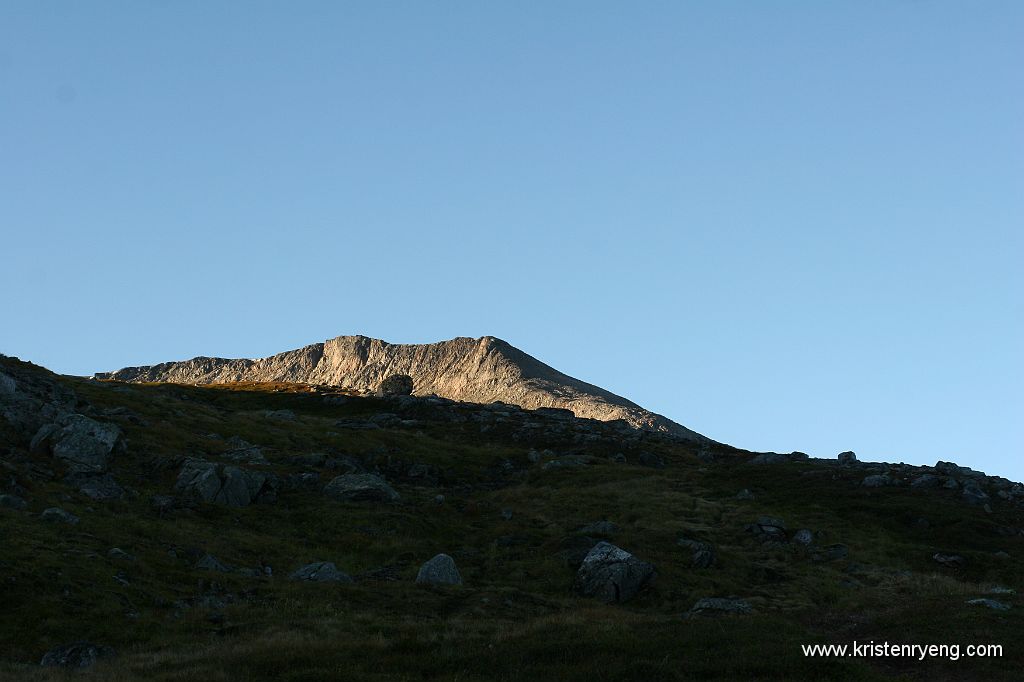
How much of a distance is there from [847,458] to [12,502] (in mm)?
77408

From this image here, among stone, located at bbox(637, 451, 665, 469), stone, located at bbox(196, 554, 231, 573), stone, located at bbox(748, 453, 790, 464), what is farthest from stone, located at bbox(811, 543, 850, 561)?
stone, located at bbox(748, 453, 790, 464)

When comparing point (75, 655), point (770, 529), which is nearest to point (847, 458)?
point (770, 529)

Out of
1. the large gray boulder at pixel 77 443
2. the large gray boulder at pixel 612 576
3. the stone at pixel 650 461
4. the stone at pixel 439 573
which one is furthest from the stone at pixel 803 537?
the large gray boulder at pixel 77 443

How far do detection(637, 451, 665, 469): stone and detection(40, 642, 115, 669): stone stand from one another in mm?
68592

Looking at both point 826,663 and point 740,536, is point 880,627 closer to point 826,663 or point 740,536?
point 826,663

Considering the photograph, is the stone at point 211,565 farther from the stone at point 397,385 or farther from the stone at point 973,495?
the stone at point 397,385

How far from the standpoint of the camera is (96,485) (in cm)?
5519

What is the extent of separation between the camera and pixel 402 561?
5188 cm

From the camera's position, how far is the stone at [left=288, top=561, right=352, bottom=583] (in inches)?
1767

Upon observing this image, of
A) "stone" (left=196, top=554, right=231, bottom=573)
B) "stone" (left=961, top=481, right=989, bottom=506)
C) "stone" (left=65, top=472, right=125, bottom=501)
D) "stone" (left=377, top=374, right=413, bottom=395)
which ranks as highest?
"stone" (left=377, top=374, right=413, bottom=395)

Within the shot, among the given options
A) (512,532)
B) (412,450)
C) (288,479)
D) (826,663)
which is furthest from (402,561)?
(412,450)

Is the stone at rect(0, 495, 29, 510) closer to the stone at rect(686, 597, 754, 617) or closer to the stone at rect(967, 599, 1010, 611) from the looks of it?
the stone at rect(686, 597, 754, 617)

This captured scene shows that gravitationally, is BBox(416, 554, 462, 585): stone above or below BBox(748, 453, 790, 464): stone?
below

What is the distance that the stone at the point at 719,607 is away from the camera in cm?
4097
